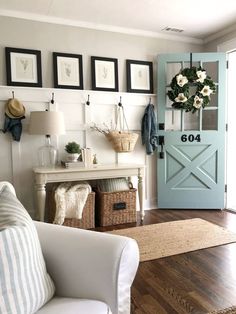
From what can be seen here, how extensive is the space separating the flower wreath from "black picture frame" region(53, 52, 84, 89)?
3.92ft

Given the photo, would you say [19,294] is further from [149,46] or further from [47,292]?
[149,46]

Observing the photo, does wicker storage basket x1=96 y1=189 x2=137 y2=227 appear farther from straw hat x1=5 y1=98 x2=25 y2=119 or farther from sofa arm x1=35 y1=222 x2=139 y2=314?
sofa arm x1=35 y1=222 x2=139 y2=314

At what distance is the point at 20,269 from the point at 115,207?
2314 mm

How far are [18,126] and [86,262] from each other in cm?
232

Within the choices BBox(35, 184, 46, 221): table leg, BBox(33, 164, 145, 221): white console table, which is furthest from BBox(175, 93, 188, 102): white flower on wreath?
BBox(35, 184, 46, 221): table leg

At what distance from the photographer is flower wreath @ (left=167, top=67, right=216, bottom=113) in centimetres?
341

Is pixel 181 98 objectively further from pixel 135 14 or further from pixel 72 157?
pixel 72 157

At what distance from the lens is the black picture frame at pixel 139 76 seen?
3.57 metres

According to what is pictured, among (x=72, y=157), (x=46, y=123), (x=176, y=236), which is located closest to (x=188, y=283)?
(x=176, y=236)

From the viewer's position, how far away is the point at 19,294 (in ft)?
2.83

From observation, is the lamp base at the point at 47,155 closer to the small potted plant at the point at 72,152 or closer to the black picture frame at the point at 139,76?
the small potted plant at the point at 72,152

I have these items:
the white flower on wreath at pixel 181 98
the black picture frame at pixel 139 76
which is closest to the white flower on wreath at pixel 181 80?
the white flower on wreath at pixel 181 98

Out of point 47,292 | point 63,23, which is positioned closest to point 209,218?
point 47,292

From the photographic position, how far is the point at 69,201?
2.85 meters
